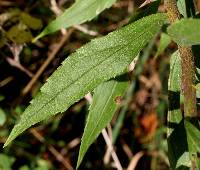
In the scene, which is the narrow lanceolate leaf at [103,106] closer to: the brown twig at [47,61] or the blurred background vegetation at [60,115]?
the blurred background vegetation at [60,115]

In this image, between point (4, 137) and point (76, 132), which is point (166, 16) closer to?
point (4, 137)

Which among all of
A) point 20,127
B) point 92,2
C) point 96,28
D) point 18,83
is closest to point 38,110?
point 20,127

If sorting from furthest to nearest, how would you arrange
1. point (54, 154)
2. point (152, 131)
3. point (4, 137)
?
point (152, 131) < point (54, 154) < point (4, 137)

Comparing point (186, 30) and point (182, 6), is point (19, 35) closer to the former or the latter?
point (182, 6)

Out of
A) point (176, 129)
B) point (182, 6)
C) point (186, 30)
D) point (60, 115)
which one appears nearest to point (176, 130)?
point (176, 129)

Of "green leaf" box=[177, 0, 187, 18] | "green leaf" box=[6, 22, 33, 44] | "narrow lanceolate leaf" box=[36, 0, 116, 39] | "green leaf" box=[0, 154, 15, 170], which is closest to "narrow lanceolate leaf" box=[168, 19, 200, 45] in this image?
"narrow lanceolate leaf" box=[36, 0, 116, 39]

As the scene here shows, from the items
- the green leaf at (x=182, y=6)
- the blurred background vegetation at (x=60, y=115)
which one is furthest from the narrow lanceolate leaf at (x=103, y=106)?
the blurred background vegetation at (x=60, y=115)

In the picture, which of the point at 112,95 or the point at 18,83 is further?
the point at 18,83
